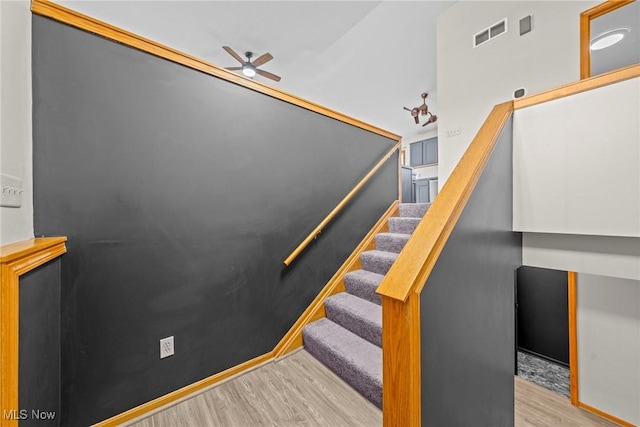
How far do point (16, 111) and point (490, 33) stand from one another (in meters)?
3.64

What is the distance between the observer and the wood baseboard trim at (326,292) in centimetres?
217

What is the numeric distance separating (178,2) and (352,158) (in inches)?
93.0

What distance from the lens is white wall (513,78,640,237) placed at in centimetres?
119

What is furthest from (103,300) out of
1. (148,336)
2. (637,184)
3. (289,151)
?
(637,184)

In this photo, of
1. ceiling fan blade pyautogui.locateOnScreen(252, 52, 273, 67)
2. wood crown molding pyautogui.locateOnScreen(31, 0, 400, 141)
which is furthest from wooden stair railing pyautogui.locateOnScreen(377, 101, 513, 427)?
ceiling fan blade pyautogui.locateOnScreen(252, 52, 273, 67)

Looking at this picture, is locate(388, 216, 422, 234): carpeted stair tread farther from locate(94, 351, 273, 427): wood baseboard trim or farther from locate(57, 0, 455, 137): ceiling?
locate(57, 0, 455, 137): ceiling

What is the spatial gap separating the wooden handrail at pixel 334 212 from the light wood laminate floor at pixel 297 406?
0.89 m

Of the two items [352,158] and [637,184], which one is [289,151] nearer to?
[352,158]

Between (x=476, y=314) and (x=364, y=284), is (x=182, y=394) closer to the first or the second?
(x=364, y=284)

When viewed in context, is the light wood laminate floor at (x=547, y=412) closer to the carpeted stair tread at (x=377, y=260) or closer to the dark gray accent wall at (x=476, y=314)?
the dark gray accent wall at (x=476, y=314)

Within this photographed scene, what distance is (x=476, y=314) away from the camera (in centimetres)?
112

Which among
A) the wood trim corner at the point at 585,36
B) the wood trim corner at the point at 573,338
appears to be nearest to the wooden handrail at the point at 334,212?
the wood trim corner at the point at 585,36

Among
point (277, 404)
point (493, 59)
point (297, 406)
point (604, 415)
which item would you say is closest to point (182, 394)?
point (277, 404)

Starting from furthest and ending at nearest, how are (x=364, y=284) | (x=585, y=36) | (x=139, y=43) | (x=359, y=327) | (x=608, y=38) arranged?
(x=608, y=38) < (x=364, y=284) < (x=359, y=327) < (x=585, y=36) < (x=139, y=43)
